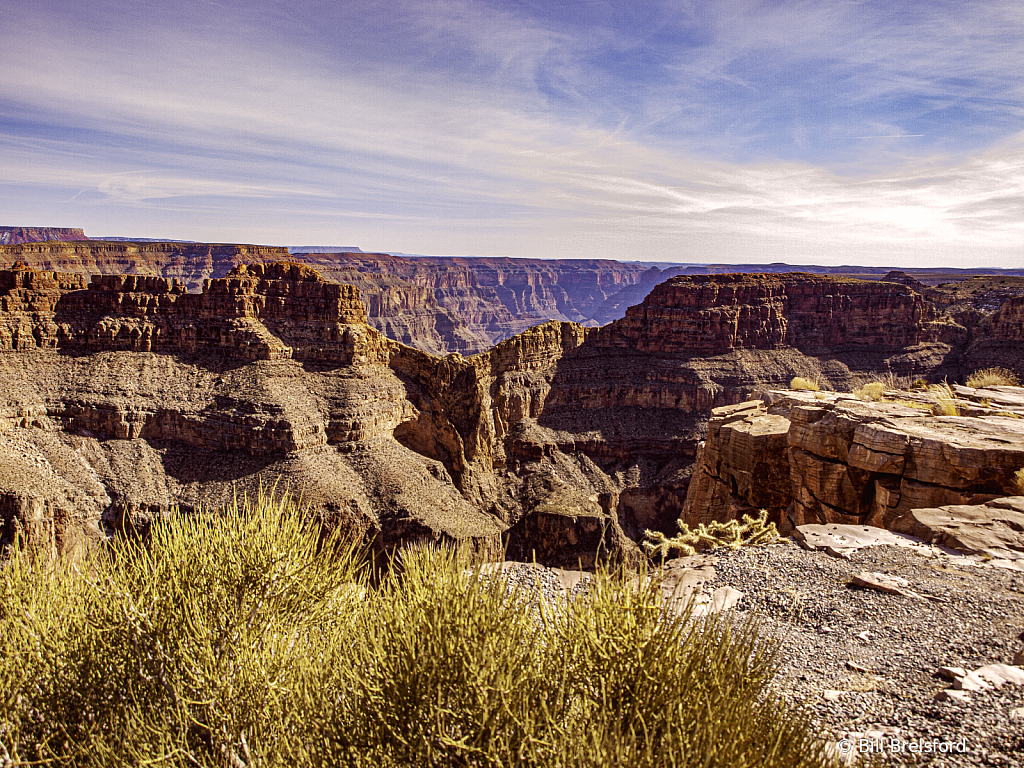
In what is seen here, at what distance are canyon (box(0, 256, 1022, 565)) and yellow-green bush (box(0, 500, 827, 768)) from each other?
19.0 m

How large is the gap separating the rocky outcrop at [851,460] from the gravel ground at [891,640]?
468 centimetres

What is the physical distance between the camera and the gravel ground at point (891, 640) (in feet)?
23.1

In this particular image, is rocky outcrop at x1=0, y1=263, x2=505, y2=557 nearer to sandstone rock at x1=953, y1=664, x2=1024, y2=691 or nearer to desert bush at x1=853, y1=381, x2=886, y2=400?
desert bush at x1=853, y1=381, x2=886, y2=400

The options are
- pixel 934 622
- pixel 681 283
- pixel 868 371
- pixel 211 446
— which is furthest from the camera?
pixel 681 283

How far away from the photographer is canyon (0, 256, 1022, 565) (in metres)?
40.1

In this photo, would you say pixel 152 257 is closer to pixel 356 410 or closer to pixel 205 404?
pixel 205 404

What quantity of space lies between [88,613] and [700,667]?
9.60 m

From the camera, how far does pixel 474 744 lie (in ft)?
19.4

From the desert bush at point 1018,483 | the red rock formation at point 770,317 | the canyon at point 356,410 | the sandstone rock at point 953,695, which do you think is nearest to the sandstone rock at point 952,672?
the sandstone rock at point 953,695

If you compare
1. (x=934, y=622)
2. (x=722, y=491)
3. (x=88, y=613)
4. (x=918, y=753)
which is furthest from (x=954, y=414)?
(x=88, y=613)

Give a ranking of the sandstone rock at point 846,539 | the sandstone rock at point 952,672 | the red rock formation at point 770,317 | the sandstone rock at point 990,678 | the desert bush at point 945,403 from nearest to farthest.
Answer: the sandstone rock at point 990,678 < the sandstone rock at point 952,672 < the sandstone rock at point 846,539 < the desert bush at point 945,403 < the red rock formation at point 770,317

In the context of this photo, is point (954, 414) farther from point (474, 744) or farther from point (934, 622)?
point (474, 744)

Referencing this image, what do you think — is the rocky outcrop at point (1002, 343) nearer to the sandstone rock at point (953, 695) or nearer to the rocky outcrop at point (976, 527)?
the rocky outcrop at point (976, 527)

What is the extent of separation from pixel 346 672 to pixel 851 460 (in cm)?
1851
